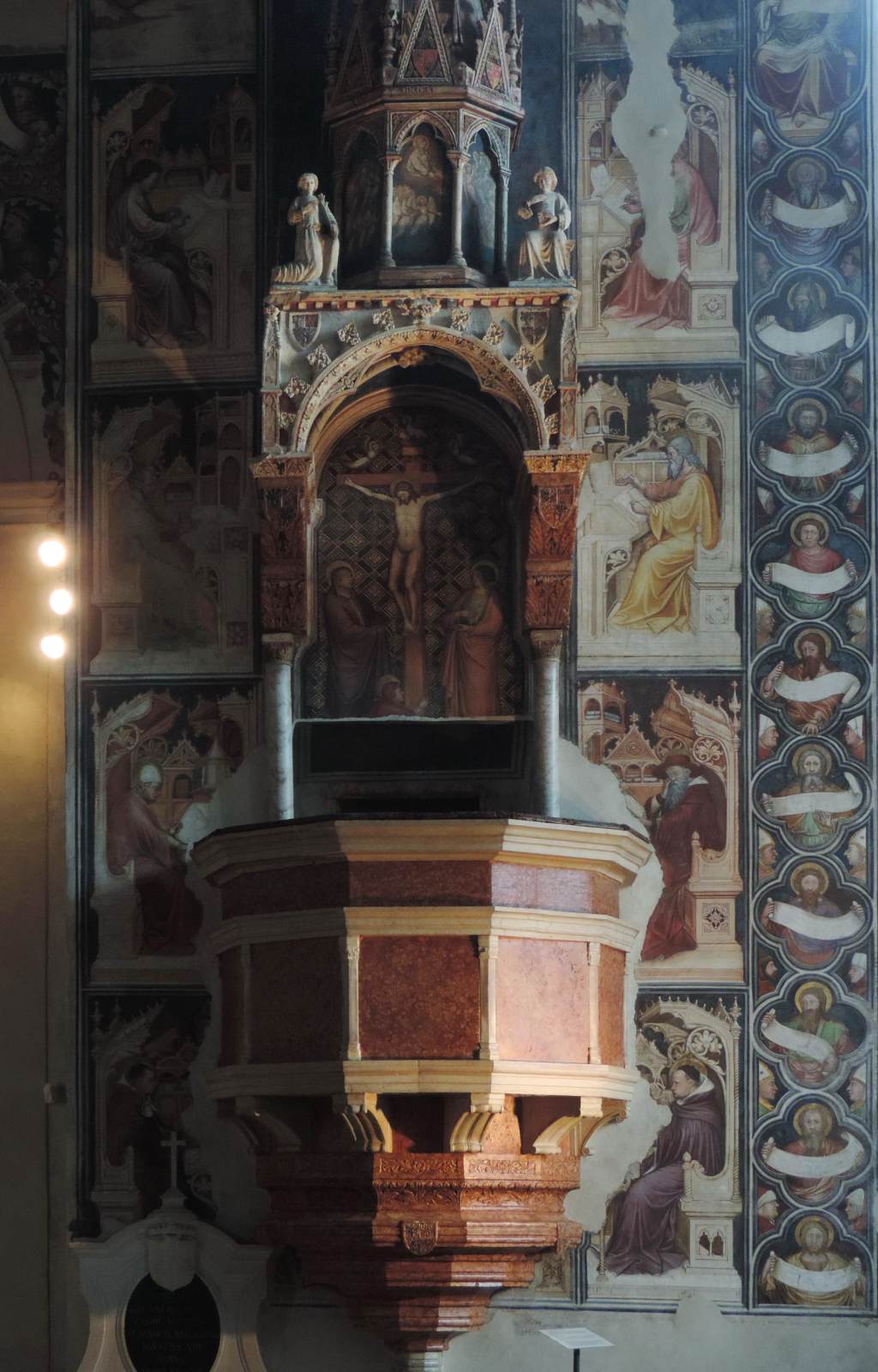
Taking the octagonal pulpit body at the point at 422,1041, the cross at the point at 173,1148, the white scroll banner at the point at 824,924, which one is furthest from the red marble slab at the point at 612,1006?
the cross at the point at 173,1148

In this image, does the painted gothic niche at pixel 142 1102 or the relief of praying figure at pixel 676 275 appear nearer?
the painted gothic niche at pixel 142 1102

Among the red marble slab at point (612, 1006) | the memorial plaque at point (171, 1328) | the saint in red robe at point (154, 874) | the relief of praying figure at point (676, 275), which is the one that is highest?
the relief of praying figure at point (676, 275)

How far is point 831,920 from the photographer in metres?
13.6

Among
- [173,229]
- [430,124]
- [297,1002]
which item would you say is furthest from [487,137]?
[297,1002]

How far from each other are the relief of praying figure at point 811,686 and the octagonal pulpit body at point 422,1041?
151 centimetres

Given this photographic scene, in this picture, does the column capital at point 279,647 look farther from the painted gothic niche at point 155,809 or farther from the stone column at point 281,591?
the painted gothic niche at point 155,809

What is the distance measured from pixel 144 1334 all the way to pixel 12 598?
4.77m

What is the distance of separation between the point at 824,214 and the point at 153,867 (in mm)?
5915

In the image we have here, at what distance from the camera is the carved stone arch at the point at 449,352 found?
519 inches

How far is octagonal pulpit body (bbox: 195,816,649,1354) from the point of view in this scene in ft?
40.2

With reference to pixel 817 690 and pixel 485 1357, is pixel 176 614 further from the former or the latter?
pixel 485 1357

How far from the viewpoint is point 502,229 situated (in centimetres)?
1377

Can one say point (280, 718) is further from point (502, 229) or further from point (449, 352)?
point (502, 229)

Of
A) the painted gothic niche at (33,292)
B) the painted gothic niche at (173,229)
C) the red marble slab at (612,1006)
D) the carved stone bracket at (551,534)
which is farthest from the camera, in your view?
the painted gothic niche at (33,292)
